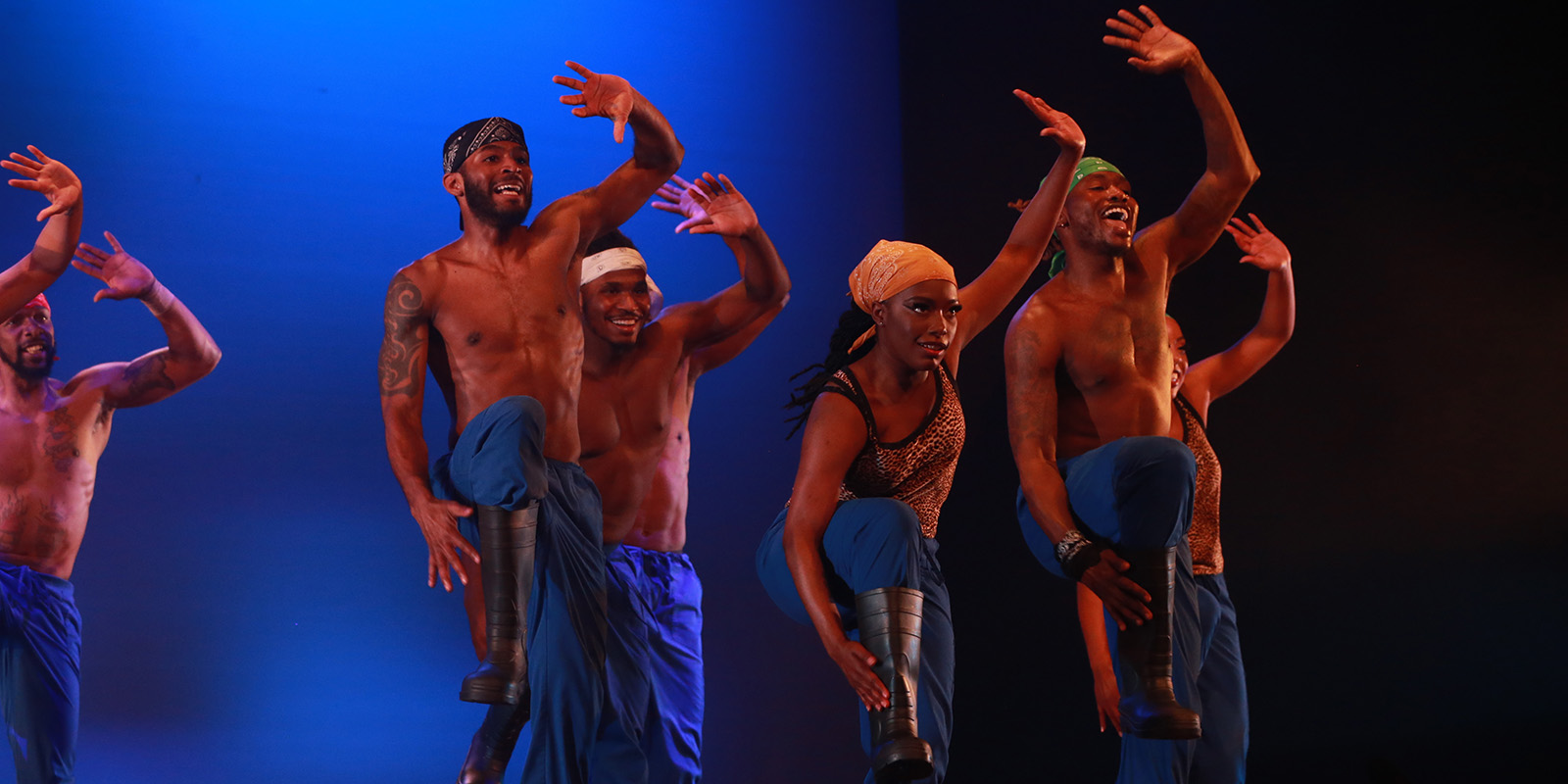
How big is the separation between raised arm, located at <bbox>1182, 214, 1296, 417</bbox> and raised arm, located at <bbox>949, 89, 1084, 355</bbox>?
1255 mm

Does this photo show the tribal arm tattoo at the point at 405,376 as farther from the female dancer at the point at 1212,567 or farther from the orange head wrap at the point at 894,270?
the female dancer at the point at 1212,567

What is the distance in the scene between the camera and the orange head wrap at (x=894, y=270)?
3.20m

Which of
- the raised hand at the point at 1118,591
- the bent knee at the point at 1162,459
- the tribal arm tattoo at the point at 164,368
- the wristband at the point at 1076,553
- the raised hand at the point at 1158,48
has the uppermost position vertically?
the raised hand at the point at 1158,48

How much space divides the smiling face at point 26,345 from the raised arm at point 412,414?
180cm

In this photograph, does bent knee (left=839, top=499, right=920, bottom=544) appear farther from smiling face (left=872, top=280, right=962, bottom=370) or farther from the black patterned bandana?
the black patterned bandana

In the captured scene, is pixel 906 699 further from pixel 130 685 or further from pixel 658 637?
pixel 130 685

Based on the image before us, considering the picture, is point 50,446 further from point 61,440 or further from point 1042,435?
point 1042,435

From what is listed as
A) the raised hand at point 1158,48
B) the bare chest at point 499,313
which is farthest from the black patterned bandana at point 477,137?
the raised hand at point 1158,48

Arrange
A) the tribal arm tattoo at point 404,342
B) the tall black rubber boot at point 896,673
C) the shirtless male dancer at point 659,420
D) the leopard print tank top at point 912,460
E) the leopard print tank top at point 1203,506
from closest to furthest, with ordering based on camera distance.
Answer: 1. the tall black rubber boot at point 896,673
2. the leopard print tank top at point 912,460
3. the tribal arm tattoo at point 404,342
4. the shirtless male dancer at point 659,420
5. the leopard print tank top at point 1203,506

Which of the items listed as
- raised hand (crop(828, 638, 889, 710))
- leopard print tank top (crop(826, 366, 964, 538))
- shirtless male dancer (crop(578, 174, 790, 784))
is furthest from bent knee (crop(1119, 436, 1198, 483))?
shirtless male dancer (crop(578, 174, 790, 784))

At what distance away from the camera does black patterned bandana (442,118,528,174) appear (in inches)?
143

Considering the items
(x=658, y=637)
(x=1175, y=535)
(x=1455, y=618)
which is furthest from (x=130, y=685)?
(x=1455, y=618)

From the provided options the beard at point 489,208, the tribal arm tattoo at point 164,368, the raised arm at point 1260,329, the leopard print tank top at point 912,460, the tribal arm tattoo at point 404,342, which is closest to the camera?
the leopard print tank top at point 912,460

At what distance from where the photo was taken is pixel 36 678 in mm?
4125
